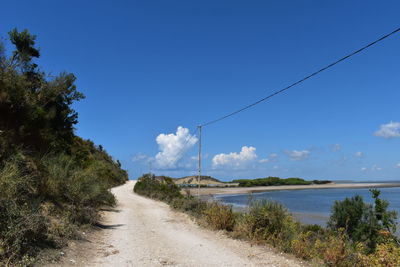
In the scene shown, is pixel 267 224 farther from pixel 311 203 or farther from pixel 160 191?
pixel 311 203

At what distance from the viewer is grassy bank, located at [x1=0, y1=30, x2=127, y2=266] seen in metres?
6.74

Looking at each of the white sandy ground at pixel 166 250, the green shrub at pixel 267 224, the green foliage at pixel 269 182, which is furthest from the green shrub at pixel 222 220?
the green foliage at pixel 269 182

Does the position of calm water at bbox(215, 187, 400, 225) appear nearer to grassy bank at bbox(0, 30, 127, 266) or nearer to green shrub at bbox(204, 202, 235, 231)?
green shrub at bbox(204, 202, 235, 231)

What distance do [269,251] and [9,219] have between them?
255 inches

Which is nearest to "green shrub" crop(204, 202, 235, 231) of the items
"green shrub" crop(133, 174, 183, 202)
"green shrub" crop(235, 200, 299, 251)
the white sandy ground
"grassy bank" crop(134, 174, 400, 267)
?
"grassy bank" crop(134, 174, 400, 267)

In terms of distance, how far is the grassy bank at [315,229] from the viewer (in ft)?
24.2

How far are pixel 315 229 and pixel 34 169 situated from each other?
15835 millimetres

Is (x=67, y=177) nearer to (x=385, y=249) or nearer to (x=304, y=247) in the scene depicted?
(x=304, y=247)

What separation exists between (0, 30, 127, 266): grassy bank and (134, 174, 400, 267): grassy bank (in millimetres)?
5385

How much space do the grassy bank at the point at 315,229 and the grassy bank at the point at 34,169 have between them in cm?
539

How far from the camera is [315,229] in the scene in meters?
19.3

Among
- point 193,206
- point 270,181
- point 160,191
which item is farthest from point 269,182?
point 193,206

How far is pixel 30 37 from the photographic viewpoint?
673 inches

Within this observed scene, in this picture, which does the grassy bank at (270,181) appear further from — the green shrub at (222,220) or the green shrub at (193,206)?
the green shrub at (222,220)
